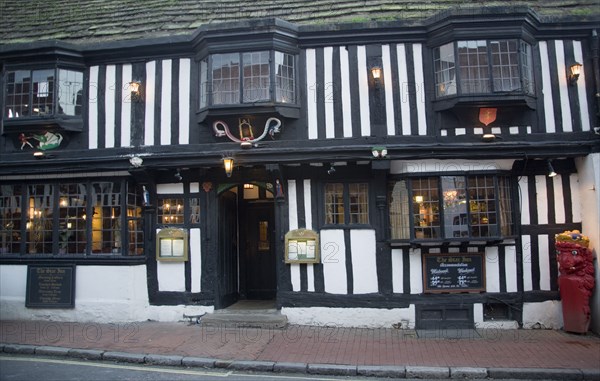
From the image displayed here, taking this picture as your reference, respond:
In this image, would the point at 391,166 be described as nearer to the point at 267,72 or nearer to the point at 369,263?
the point at 369,263

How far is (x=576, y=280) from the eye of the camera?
9195 mm

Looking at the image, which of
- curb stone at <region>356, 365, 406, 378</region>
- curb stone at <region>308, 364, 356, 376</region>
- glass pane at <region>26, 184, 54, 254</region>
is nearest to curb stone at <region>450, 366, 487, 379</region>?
curb stone at <region>356, 365, 406, 378</region>

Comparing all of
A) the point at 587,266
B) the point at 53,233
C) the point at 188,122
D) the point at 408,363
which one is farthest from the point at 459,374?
the point at 53,233

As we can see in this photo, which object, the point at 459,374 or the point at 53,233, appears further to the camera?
the point at 53,233

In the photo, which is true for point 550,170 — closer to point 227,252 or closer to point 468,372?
point 468,372

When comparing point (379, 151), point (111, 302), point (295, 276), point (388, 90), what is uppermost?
point (388, 90)

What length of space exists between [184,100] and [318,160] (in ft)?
11.7

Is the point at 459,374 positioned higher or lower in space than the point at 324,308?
lower

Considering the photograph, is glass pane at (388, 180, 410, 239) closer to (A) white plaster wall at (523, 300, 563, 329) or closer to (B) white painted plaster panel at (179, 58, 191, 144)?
(A) white plaster wall at (523, 300, 563, 329)

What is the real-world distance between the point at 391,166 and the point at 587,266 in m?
4.44

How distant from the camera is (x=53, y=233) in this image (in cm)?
1111

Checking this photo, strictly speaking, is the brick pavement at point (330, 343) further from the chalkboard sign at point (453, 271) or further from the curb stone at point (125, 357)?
the chalkboard sign at point (453, 271)

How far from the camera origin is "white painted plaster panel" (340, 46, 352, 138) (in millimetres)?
Answer: 10219

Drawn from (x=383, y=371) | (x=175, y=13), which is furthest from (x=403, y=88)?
(x=175, y=13)
